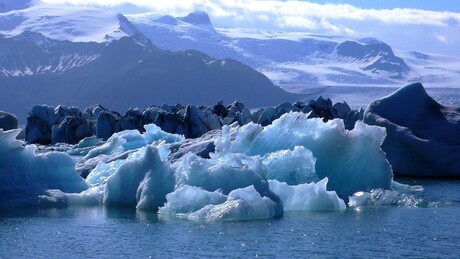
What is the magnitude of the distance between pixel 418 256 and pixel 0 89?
310 feet

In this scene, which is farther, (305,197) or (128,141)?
(128,141)

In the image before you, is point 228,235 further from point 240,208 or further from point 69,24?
point 69,24

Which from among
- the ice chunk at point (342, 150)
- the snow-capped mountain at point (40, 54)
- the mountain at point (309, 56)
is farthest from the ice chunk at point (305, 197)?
the mountain at point (309, 56)

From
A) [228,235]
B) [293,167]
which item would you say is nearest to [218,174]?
[228,235]

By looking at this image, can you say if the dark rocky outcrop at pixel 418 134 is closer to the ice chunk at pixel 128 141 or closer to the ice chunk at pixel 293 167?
the ice chunk at pixel 128 141

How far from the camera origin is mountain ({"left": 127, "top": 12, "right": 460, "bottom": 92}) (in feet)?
436

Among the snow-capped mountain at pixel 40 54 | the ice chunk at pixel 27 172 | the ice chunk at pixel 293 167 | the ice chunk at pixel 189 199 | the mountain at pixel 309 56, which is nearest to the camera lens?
the ice chunk at pixel 189 199

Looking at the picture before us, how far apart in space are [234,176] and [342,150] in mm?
3433

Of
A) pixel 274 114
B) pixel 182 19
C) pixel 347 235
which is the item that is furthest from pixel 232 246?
pixel 182 19

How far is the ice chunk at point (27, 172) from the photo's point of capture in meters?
14.9

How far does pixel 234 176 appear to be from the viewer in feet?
44.1

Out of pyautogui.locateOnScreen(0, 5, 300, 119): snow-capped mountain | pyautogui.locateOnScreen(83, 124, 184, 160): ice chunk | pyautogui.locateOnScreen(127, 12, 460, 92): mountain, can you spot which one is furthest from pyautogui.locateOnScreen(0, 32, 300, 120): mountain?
pyautogui.locateOnScreen(83, 124, 184, 160): ice chunk

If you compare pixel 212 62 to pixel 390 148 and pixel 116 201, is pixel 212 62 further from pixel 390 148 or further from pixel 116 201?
pixel 116 201

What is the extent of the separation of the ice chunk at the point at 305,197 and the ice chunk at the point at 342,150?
4.84 feet
